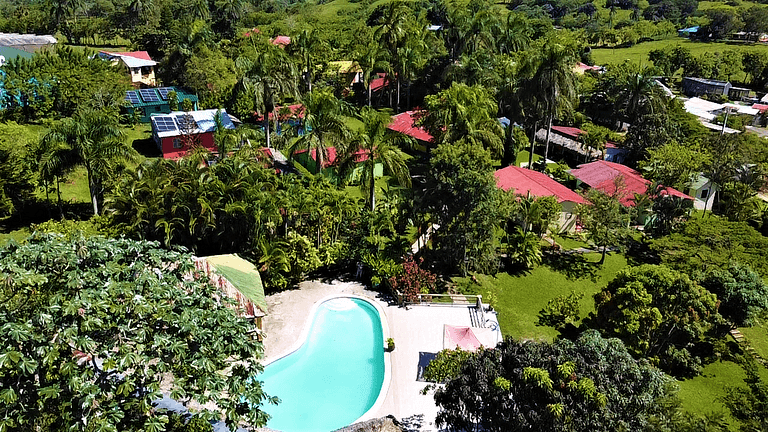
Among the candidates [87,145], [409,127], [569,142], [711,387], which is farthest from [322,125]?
[569,142]

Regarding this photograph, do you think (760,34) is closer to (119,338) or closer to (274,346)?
(274,346)

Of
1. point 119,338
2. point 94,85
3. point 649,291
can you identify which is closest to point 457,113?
point 649,291

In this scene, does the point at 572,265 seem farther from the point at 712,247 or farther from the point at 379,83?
the point at 379,83

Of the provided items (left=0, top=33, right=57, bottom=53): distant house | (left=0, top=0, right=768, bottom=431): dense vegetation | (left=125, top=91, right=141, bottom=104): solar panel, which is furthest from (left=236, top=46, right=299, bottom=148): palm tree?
(left=0, top=33, right=57, bottom=53): distant house

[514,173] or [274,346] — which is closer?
[274,346]

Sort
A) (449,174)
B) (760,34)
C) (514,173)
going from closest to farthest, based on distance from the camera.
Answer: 1. (449,174)
2. (514,173)
3. (760,34)

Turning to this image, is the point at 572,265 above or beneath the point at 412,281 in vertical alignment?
beneath

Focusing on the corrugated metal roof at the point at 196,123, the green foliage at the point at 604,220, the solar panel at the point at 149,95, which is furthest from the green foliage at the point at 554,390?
the solar panel at the point at 149,95
